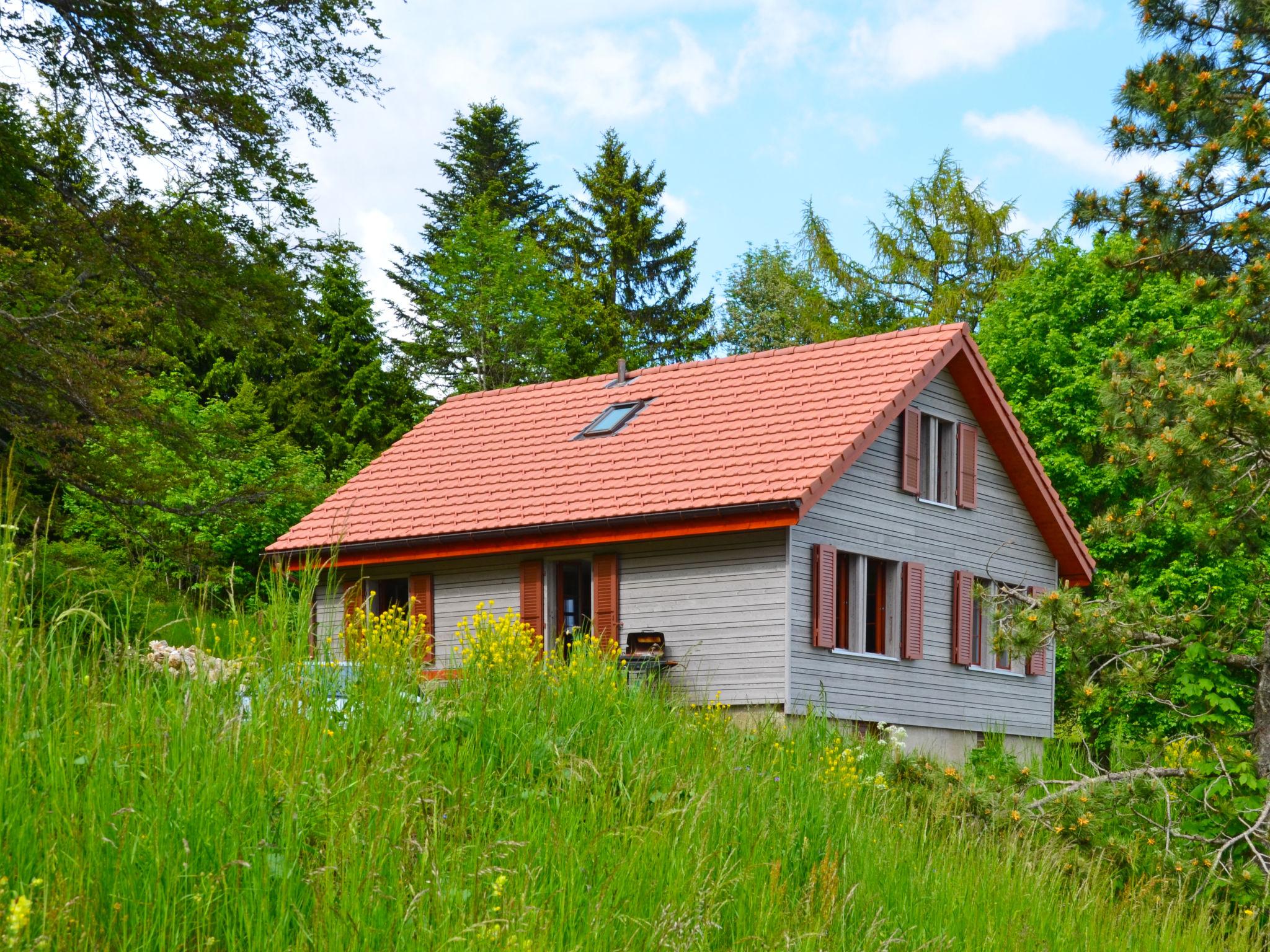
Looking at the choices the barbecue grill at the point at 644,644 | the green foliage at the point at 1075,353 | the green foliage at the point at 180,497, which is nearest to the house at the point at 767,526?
the barbecue grill at the point at 644,644

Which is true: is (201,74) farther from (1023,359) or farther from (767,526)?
(1023,359)

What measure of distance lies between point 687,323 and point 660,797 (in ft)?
134

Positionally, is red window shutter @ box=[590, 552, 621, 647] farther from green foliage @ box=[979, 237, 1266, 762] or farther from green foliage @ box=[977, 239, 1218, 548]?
green foliage @ box=[977, 239, 1218, 548]

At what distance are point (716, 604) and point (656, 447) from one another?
311cm

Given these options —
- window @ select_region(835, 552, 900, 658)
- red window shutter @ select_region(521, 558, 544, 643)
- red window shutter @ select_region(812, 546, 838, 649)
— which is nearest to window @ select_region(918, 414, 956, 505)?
window @ select_region(835, 552, 900, 658)

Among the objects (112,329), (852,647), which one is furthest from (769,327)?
(112,329)

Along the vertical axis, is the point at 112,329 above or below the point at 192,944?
above

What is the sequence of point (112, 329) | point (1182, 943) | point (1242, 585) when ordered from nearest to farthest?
1. point (1182, 943)
2. point (112, 329)
3. point (1242, 585)

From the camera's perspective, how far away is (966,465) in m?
23.6

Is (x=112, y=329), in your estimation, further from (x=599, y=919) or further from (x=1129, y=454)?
(x=599, y=919)

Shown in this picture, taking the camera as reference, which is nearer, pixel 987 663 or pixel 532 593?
pixel 532 593

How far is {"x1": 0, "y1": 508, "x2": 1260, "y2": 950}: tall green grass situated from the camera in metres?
4.24

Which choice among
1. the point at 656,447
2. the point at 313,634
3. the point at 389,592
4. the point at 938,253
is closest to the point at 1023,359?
the point at 938,253

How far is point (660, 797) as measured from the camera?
5984mm
